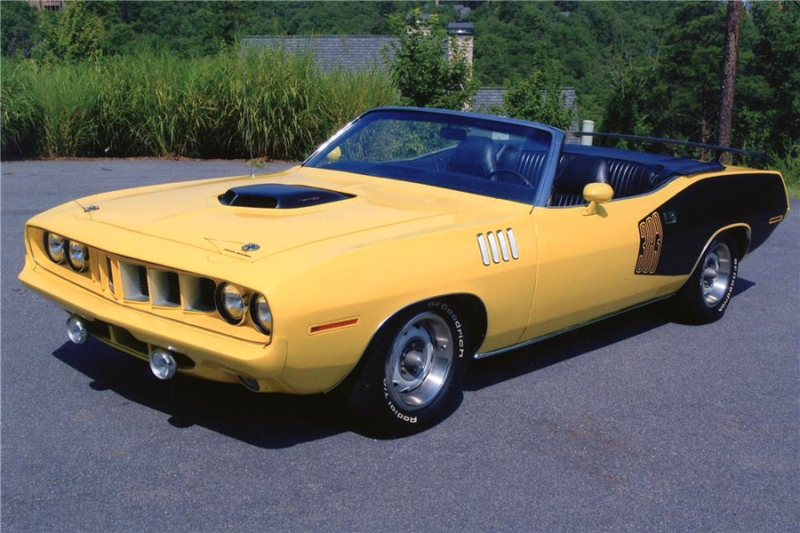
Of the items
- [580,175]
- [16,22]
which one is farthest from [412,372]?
[16,22]

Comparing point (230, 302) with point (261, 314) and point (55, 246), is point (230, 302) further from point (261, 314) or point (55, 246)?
point (55, 246)

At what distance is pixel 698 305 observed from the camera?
5.88 meters

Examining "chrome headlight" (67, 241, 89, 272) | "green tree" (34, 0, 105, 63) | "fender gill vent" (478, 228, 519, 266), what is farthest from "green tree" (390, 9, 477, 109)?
"green tree" (34, 0, 105, 63)

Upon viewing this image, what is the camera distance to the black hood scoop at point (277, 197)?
4.30 metres

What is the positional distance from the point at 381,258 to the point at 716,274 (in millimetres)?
3256

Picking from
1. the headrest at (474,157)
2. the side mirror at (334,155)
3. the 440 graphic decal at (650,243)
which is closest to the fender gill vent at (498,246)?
the headrest at (474,157)

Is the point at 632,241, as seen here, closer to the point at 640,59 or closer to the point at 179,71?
the point at 179,71

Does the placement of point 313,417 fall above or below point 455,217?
below

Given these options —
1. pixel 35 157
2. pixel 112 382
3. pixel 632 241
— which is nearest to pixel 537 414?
pixel 632 241

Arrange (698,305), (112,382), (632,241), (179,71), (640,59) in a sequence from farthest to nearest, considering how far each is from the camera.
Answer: (640,59), (179,71), (698,305), (632,241), (112,382)

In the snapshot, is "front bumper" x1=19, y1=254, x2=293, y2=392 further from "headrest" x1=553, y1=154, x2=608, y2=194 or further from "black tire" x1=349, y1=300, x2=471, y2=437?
"headrest" x1=553, y1=154, x2=608, y2=194

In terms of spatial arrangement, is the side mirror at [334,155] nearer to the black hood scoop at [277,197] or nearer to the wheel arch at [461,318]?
the black hood scoop at [277,197]

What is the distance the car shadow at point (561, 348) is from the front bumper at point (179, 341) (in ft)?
4.93

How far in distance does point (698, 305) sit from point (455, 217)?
236cm
